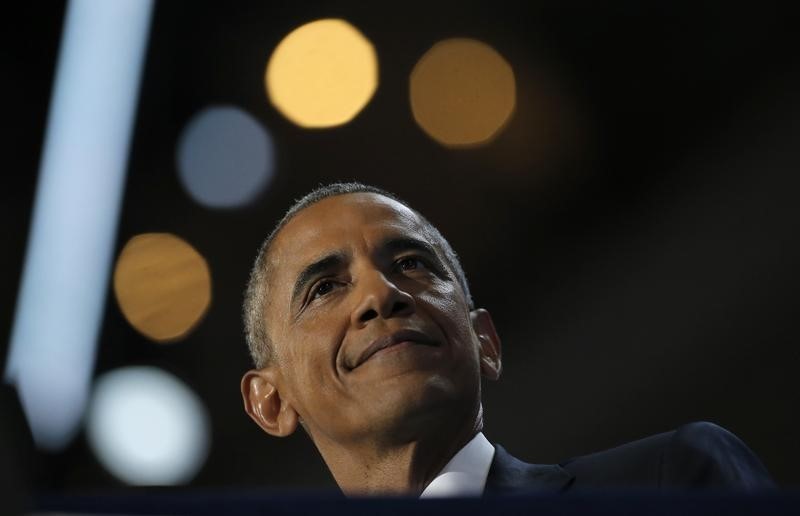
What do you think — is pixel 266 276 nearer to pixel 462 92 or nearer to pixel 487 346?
pixel 487 346

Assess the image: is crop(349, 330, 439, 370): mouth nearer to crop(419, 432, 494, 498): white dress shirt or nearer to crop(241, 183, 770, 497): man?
crop(241, 183, 770, 497): man

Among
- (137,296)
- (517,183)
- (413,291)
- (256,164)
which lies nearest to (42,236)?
(137,296)

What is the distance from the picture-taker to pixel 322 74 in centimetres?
236

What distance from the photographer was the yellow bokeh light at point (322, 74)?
2.30 meters

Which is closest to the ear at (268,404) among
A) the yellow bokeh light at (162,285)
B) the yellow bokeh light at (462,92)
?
the yellow bokeh light at (162,285)

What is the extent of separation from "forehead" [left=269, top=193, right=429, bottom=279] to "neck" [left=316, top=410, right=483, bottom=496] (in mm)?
279

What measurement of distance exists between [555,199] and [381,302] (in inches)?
37.2

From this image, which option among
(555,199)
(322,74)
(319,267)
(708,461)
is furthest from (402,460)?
(322,74)

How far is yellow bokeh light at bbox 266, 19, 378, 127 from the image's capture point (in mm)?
2303

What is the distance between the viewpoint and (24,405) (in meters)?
0.44

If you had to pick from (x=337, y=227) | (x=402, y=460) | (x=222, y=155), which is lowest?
(x=222, y=155)

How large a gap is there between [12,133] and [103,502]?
2.06 m

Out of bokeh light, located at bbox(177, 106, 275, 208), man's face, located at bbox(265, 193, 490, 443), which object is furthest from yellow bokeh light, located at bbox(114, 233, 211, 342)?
man's face, located at bbox(265, 193, 490, 443)

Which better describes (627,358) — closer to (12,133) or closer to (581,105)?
(581,105)
